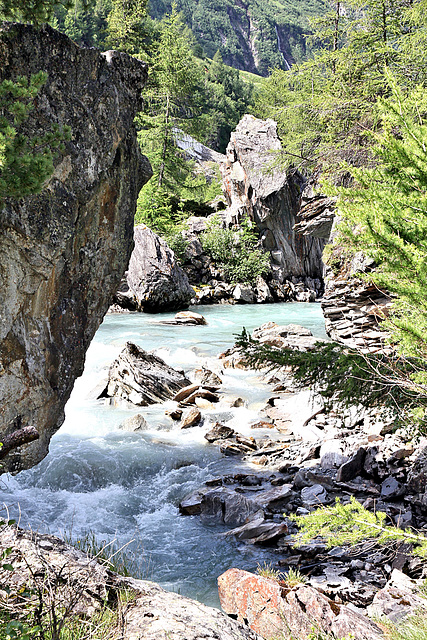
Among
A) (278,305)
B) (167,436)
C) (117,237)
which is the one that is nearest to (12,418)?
(117,237)

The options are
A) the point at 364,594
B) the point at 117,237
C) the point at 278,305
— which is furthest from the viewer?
the point at 278,305

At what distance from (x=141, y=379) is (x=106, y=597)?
8.68 meters

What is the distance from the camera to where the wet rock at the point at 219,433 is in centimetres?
906

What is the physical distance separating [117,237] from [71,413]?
5.95 metres

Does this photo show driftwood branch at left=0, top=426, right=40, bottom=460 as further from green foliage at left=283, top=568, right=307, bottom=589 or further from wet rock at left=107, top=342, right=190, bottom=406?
wet rock at left=107, top=342, right=190, bottom=406

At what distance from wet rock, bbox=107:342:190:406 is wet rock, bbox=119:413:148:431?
113 centimetres

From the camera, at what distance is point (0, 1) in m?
4.99

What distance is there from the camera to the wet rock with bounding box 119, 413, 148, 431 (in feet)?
31.7

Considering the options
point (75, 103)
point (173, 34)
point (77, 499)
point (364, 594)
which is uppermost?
point (173, 34)

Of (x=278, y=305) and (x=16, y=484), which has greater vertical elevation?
(x=278, y=305)

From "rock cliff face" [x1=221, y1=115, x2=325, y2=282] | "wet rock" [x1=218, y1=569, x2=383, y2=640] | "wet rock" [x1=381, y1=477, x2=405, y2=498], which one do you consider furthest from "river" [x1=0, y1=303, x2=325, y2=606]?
"rock cliff face" [x1=221, y1=115, x2=325, y2=282]

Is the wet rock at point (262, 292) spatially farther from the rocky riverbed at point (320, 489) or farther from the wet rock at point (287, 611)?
the wet rock at point (287, 611)

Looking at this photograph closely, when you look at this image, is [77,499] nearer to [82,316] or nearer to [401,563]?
[82,316]

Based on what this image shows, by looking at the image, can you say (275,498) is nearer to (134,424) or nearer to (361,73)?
(134,424)
